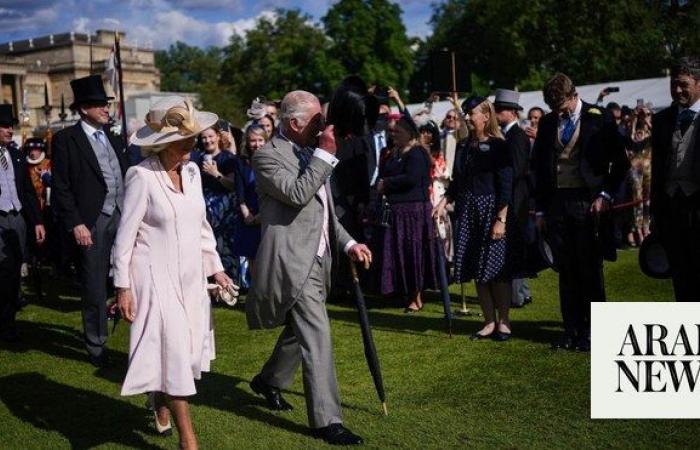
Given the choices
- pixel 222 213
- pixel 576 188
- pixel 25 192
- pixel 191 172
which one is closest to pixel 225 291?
pixel 191 172

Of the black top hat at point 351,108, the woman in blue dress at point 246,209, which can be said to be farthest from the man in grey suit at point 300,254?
the woman in blue dress at point 246,209

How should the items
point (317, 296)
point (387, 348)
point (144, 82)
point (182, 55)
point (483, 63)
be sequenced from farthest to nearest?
point (182, 55) < point (144, 82) < point (483, 63) < point (387, 348) < point (317, 296)

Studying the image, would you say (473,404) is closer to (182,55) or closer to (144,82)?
(144,82)

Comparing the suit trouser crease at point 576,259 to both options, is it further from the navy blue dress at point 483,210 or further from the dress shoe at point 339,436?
the dress shoe at point 339,436

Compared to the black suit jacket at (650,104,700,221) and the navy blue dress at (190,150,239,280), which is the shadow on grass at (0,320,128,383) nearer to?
the navy blue dress at (190,150,239,280)

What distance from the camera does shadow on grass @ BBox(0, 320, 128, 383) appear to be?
750cm

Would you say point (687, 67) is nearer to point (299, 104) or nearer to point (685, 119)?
point (685, 119)

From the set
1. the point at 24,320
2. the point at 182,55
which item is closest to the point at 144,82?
the point at 182,55

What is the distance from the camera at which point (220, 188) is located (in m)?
10.7

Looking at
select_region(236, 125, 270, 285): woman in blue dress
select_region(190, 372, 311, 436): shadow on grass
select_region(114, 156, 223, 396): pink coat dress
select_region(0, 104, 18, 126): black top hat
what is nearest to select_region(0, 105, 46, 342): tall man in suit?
select_region(0, 104, 18, 126): black top hat

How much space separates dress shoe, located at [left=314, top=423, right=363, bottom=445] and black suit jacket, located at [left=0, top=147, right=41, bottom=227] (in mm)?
5310

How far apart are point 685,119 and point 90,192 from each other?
202 inches

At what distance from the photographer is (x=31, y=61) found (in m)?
112

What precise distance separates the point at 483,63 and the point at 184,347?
6465 cm
